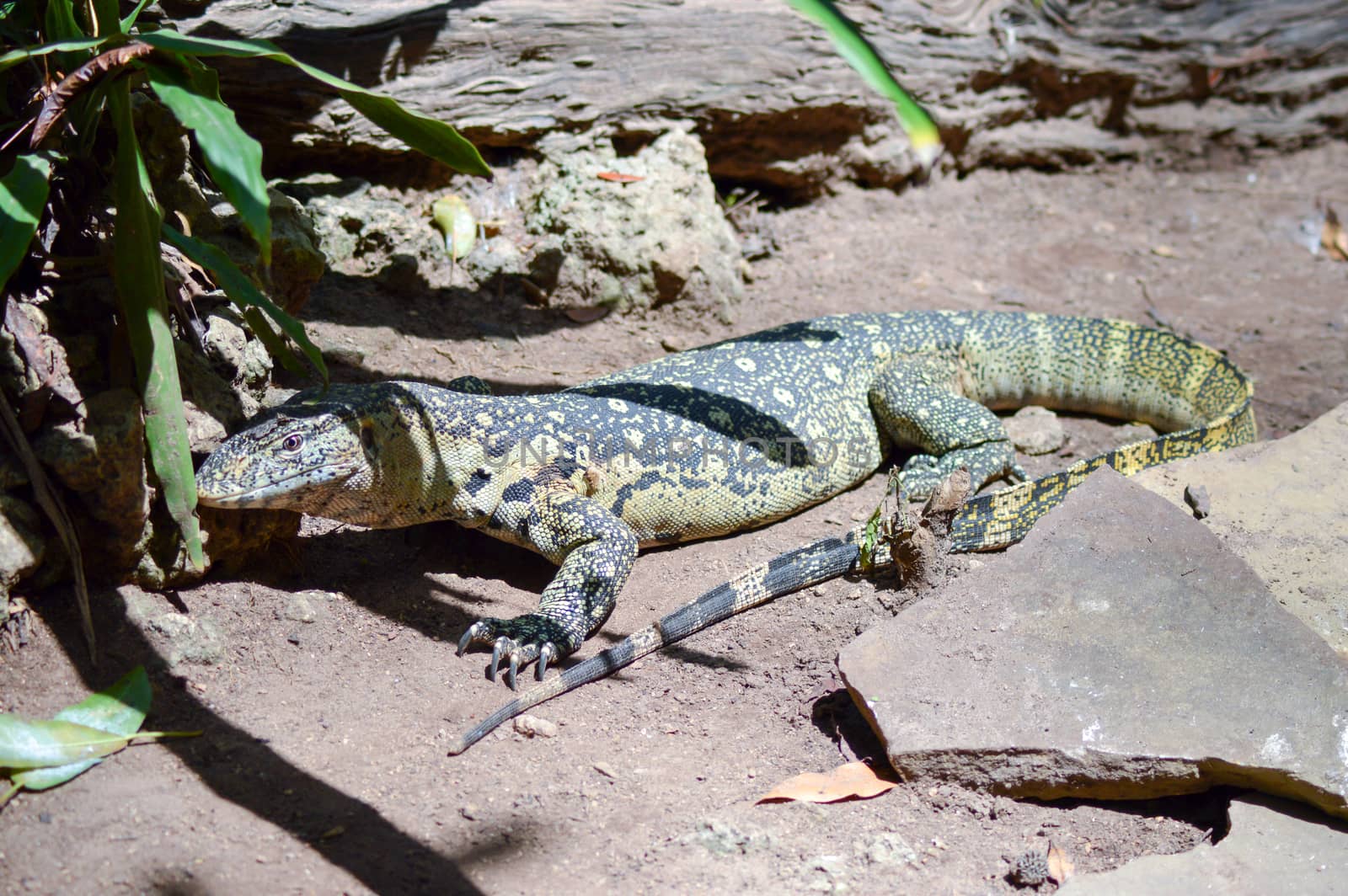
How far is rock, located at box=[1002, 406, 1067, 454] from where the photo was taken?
23.2 ft

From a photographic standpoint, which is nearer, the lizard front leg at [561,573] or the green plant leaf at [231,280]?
the green plant leaf at [231,280]

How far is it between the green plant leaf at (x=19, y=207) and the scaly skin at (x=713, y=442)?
4.02ft

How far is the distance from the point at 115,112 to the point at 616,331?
4374 millimetres

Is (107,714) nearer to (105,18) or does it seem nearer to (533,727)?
(533,727)

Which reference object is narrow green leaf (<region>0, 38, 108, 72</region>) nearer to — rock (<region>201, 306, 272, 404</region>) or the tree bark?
rock (<region>201, 306, 272, 404</region>)

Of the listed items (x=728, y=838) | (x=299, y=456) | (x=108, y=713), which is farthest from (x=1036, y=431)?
(x=108, y=713)

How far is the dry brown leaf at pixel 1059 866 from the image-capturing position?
11.9 feet

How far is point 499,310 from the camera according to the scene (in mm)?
7816

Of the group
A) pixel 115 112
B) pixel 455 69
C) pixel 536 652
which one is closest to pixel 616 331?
pixel 455 69

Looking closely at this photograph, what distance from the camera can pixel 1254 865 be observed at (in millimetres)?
3543

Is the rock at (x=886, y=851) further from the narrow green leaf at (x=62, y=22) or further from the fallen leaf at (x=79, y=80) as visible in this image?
the narrow green leaf at (x=62, y=22)

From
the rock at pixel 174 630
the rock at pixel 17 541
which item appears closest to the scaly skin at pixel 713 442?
the rock at pixel 174 630

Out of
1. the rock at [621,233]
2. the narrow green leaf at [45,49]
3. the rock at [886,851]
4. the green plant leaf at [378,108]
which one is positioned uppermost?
the narrow green leaf at [45,49]

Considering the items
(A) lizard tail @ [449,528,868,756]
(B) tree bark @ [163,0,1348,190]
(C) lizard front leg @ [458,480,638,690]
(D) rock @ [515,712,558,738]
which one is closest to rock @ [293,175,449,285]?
(B) tree bark @ [163,0,1348,190]
